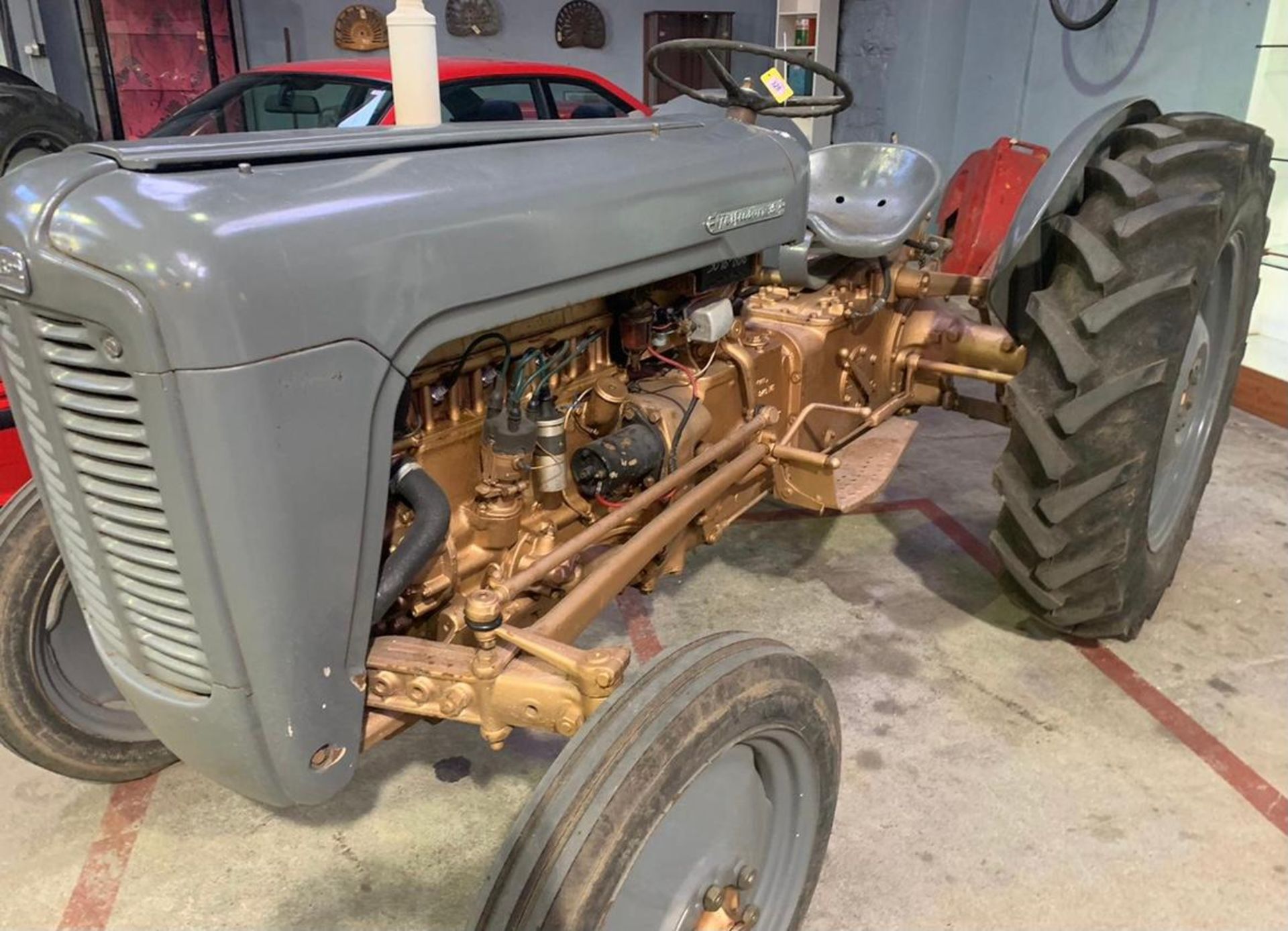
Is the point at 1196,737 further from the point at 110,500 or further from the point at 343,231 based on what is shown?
the point at 110,500

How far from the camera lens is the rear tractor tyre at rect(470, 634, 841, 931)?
115 cm

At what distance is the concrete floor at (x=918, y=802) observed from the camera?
175cm

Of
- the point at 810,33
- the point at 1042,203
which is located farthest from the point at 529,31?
the point at 1042,203

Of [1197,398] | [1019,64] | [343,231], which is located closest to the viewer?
[343,231]

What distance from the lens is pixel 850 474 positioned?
98.4 inches

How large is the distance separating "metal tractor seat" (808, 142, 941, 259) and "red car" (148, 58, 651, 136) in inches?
68.6

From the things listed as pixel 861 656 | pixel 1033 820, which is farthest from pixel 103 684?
pixel 1033 820

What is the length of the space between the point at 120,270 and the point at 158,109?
747 cm

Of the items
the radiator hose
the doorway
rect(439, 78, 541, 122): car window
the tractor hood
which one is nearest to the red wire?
the tractor hood

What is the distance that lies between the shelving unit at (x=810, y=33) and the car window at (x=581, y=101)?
184 cm

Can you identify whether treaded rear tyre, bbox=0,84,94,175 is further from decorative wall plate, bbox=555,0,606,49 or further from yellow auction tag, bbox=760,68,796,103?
decorative wall plate, bbox=555,0,606,49

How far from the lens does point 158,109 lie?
7348 mm

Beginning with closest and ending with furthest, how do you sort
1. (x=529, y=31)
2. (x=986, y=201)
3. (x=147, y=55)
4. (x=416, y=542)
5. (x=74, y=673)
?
(x=416, y=542) < (x=74, y=673) < (x=986, y=201) < (x=147, y=55) < (x=529, y=31)

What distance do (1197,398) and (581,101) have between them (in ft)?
11.8
